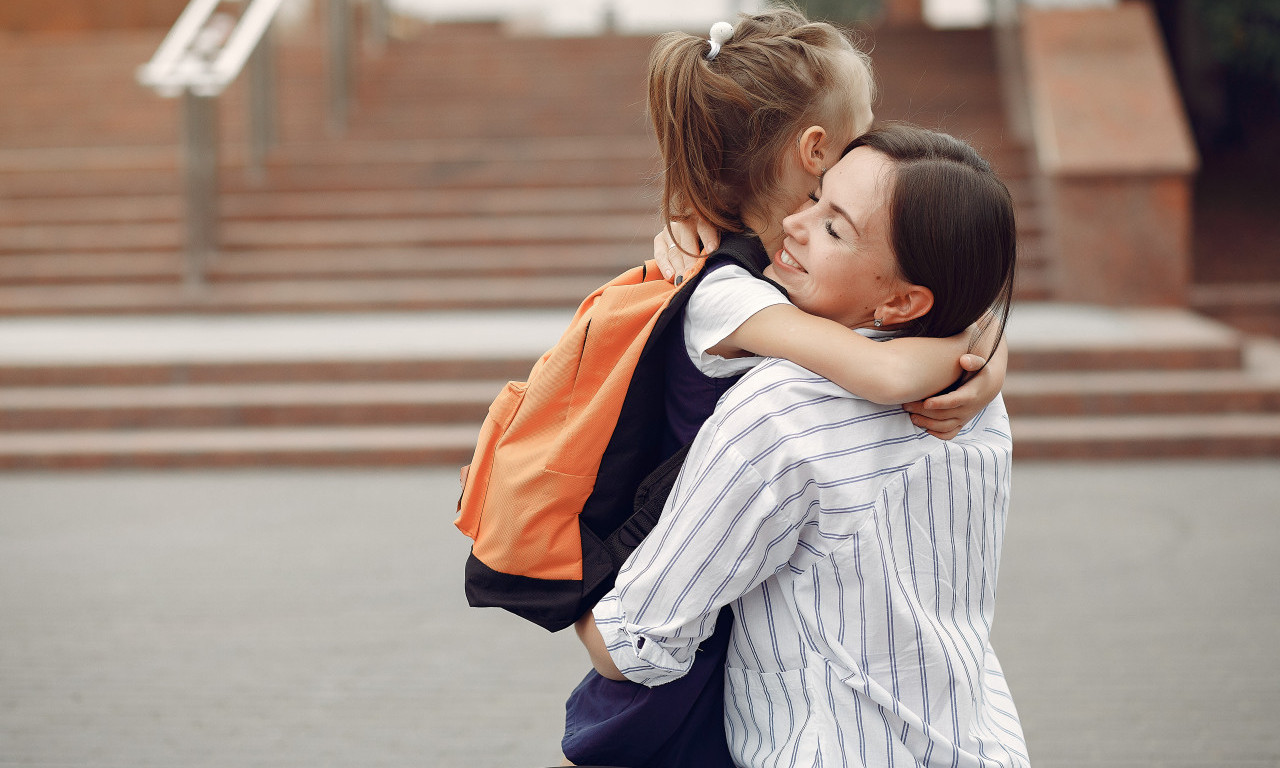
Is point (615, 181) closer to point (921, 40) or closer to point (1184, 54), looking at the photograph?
point (921, 40)

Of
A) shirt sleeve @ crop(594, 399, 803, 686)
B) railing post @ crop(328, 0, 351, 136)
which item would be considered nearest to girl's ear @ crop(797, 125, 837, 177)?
shirt sleeve @ crop(594, 399, 803, 686)

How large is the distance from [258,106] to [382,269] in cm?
218

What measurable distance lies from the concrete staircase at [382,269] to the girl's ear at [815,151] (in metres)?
1.74

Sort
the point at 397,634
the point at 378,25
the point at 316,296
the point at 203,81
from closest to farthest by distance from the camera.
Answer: the point at 397,634, the point at 203,81, the point at 316,296, the point at 378,25

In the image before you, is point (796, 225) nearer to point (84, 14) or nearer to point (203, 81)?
point (203, 81)

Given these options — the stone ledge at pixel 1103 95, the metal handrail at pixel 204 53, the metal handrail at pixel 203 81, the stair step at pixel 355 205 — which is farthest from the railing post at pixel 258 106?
the stone ledge at pixel 1103 95

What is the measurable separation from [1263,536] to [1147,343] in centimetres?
217

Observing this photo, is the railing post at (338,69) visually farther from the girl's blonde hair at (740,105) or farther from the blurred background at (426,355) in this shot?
the girl's blonde hair at (740,105)

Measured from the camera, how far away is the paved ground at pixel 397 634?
10.1 feet

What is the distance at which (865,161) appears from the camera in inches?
54.0

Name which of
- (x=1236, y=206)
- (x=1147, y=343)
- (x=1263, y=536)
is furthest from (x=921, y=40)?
(x=1263, y=536)

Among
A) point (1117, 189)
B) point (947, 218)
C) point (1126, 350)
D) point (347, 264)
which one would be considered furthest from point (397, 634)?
point (1117, 189)

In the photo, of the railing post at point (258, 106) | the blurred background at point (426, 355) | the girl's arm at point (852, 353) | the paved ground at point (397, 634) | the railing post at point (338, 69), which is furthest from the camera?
the railing post at point (338, 69)

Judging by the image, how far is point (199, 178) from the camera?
846 cm
